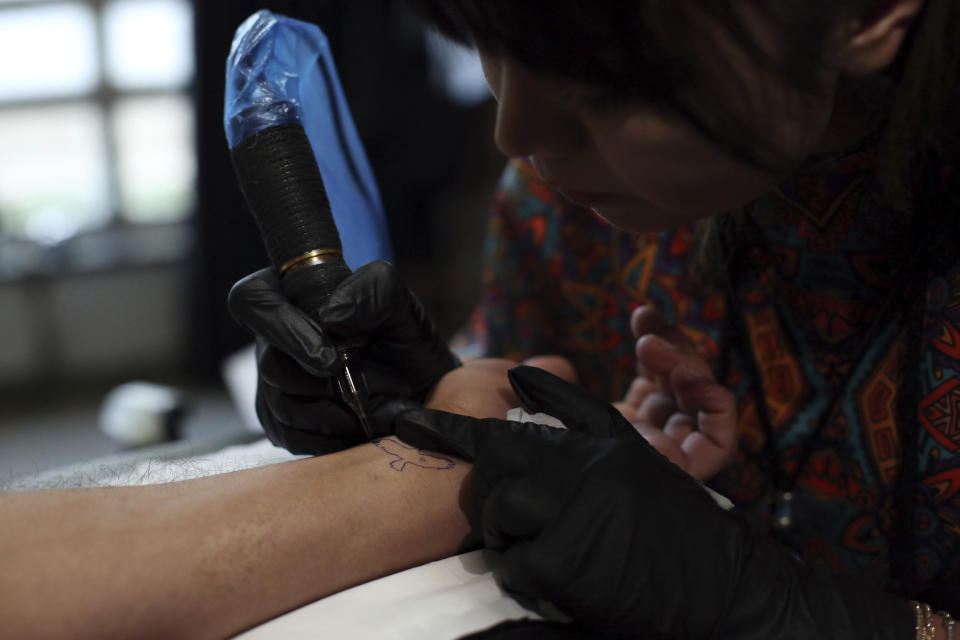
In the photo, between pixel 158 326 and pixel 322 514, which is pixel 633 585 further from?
pixel 158 326

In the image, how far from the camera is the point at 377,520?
0.66 meters

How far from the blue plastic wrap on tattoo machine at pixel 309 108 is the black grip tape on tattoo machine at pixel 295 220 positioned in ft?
0.06

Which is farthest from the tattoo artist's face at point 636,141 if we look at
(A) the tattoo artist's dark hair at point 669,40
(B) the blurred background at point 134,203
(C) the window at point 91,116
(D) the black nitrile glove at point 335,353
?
(C) the window at point 91,116

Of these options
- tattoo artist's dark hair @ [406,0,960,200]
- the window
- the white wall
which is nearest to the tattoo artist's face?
tattoo artist's dark hair @ [406,0,960,200]

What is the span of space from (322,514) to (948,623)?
1.78 ft

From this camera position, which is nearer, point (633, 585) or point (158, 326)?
point (633, 585)

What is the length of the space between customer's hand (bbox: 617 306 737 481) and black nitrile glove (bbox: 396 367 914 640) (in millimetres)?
188

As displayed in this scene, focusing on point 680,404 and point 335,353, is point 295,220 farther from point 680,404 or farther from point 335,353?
point 680,404

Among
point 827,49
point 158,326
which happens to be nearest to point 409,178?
point 158,326

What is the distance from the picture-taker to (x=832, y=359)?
3.01 ft

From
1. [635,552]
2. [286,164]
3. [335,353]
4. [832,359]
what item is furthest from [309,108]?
[832,359]

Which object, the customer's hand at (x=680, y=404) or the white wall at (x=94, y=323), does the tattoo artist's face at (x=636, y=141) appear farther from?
the white wall at (x=94, y=323)

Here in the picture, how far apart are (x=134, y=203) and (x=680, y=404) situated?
2.43m

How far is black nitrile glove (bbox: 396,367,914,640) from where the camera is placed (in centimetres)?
56
